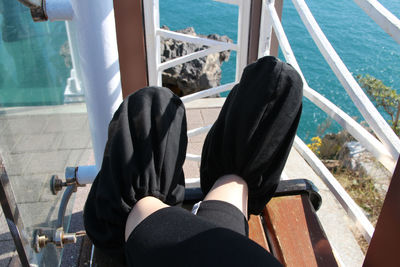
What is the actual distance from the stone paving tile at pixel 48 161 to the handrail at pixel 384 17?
1028 millimetres

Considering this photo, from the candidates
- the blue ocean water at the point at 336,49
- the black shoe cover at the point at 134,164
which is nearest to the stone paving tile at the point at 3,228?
the black shoe cover at the point at 134,164

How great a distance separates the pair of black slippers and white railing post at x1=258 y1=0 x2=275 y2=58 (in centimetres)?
45

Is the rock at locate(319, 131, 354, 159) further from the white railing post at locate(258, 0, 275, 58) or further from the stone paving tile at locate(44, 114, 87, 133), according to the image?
the stone paving tile at locate(44, 114, 87, 133)

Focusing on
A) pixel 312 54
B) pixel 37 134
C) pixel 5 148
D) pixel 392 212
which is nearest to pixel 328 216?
pixel 392 212

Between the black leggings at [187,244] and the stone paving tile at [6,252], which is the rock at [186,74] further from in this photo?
the black leggings at [187,244]

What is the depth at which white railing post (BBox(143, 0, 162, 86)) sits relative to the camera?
135cm

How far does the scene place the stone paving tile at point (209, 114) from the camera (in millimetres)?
2612

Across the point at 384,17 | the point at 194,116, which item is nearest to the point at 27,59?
the point at 384,17

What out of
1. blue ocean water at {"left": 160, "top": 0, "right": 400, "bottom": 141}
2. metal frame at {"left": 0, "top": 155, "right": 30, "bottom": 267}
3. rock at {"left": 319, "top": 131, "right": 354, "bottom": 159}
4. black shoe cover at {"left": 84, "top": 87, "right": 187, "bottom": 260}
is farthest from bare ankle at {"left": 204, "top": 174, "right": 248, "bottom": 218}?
blue ocean water at {"left": 160, "top": 0, "right": 400, "bottom": 141}

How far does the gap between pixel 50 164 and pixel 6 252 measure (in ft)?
1.39

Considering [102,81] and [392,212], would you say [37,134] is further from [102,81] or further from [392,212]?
[392,212]

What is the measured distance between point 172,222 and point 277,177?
43 cm

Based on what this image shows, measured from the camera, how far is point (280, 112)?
1.00 m

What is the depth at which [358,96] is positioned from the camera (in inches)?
37.2
